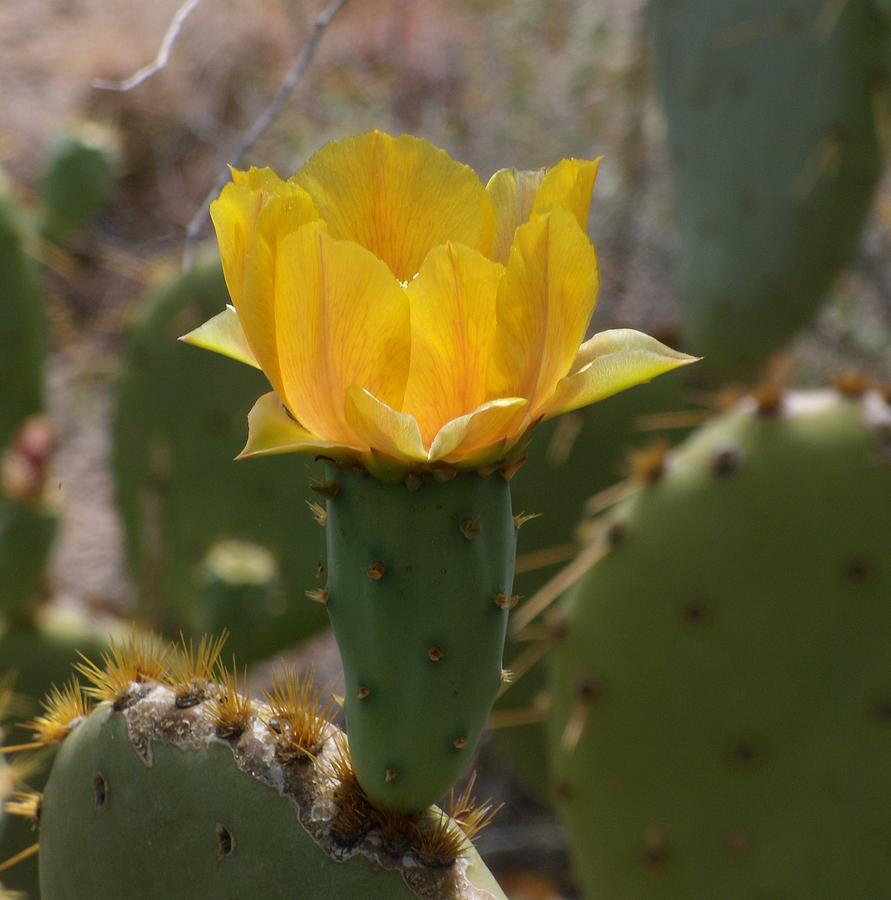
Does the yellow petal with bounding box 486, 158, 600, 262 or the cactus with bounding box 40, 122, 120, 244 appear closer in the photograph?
the yellow petal with bounding box 486, 158, 600, 262

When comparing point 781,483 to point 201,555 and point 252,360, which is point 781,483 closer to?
point 252,360

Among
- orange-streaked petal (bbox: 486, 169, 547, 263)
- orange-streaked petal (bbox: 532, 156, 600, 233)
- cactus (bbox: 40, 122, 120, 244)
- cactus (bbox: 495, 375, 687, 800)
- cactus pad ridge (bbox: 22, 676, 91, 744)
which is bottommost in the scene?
cactus (bbox: 495, 375, 687, 800)

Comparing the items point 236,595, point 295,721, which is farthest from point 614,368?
point 236,595

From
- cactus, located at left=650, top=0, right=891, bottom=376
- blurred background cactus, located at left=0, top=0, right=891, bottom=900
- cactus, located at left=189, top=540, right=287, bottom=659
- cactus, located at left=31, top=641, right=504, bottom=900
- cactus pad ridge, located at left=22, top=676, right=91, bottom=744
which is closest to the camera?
cactus, located at left=31, top=641, right=504, bottom=900

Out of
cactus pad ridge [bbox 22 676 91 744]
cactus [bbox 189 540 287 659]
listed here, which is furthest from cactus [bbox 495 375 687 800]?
cactus pad ridge [bbox 22 676 91 744]

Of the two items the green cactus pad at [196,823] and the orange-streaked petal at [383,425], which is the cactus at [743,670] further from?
the orange-streaked petal at [383,425]

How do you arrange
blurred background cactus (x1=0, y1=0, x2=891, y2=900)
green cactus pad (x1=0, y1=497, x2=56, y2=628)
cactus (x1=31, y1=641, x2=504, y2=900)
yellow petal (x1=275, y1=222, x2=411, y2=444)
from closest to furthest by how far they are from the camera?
yellow petal (x1=275, y1=222, x2=411, y2=444) → cactus (x1=31, y1=641, x2=504, y2=900) → blurred background cactus (x1=0, y1=0, x2=891, y2=900) → green cactus pad (x1=0, y1=497, x2=56, y2=628)

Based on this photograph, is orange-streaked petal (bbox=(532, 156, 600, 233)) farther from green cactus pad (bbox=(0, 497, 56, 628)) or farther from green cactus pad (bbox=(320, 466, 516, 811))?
green cactus pad (bbox=(0, 497, 56, 628))
